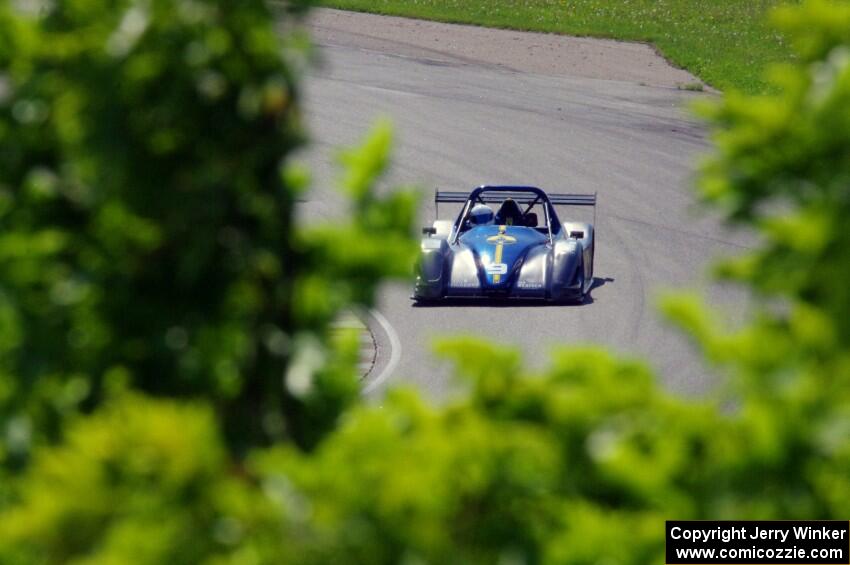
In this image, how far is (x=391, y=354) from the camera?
→ 1487 centimetres

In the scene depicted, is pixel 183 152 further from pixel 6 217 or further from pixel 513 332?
pixel 513 332

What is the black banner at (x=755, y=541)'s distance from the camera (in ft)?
8.98

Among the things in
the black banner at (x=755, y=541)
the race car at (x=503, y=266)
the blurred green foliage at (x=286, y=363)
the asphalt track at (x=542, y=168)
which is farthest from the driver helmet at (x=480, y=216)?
the black banner at (x=755, y=541)

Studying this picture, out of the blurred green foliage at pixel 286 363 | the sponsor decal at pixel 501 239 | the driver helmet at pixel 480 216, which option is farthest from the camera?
the driver helmet at pixel 480 216

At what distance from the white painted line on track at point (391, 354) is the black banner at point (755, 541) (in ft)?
33.9

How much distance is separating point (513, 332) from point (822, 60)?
12.4 metres

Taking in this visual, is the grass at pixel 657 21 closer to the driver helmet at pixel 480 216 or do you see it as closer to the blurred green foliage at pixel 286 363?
the driver helmet at pixel 480 216

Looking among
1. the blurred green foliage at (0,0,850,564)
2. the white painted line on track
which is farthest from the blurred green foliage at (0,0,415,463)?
the white painted line on track

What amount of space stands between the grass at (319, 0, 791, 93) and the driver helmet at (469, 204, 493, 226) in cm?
1580

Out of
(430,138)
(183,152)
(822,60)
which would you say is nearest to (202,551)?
(183,152)

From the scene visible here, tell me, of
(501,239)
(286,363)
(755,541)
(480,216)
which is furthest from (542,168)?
(755,541)

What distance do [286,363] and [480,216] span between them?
14.9 metres

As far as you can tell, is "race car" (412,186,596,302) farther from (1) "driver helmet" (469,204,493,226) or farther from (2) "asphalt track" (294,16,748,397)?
(1) "driver helmet" (469,204,493,226)

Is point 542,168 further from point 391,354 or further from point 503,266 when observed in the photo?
point 391,354
